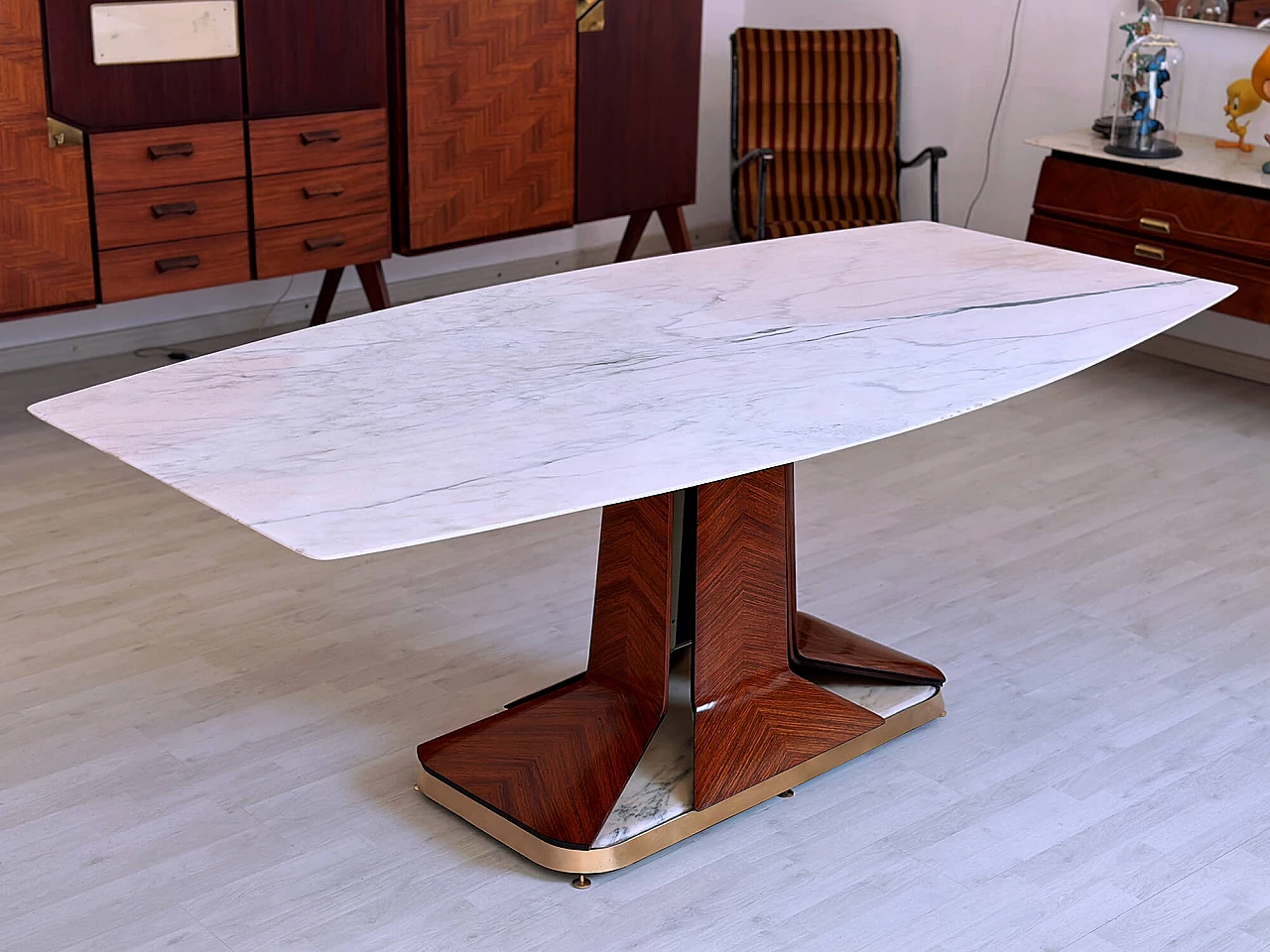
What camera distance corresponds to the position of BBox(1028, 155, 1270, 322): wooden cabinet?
154 inches

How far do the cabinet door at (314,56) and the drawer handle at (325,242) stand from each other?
338 mm

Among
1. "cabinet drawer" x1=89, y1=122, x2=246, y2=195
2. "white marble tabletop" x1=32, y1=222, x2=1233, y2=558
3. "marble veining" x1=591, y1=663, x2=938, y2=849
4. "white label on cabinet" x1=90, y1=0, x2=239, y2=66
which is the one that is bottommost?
"marble veining" x1=591, y1=663, x2=938, y2=849

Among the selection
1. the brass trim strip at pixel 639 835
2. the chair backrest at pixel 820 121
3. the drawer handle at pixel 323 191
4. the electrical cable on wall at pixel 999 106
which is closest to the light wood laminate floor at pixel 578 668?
the brass trim strip at pixel 639 835

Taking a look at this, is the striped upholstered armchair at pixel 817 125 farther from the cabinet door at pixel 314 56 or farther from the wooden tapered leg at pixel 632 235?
the cabinet door at pixel 314 56

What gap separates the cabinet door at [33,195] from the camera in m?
3.43

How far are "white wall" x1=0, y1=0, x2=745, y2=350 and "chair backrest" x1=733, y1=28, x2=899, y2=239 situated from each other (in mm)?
598

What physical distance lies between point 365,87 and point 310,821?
7.66 feet

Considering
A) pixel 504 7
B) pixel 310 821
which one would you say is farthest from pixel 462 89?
pixel 310 821

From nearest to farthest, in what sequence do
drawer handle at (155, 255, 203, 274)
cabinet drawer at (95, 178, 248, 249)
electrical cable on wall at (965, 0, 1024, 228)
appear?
1. cabinet drawer at (95, 178, 248, 249)
2. drawer handle at (155, 255, 203, 274)
3. electrical cable on wall at (965, 0, 1024, 228)

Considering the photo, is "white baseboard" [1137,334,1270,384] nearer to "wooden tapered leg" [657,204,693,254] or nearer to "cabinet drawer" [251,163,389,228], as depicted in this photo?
"wooden tapered leg" [657,204,693,254]

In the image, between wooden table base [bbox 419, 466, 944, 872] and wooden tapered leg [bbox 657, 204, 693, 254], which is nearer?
wooden table base [bbox 419, 466, 944, 872]

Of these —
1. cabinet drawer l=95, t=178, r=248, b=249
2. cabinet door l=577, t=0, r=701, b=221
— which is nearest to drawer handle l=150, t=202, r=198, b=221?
cabinet drawer l=95, t=178, r=248, b=249

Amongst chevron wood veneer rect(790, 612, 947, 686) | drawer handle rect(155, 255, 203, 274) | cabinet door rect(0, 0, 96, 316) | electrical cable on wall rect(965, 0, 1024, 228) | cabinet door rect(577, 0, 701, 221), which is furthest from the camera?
electrical cable on wall rect(965, 0, 1024, 228)

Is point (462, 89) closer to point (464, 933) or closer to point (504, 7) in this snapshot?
point (504, 7)
